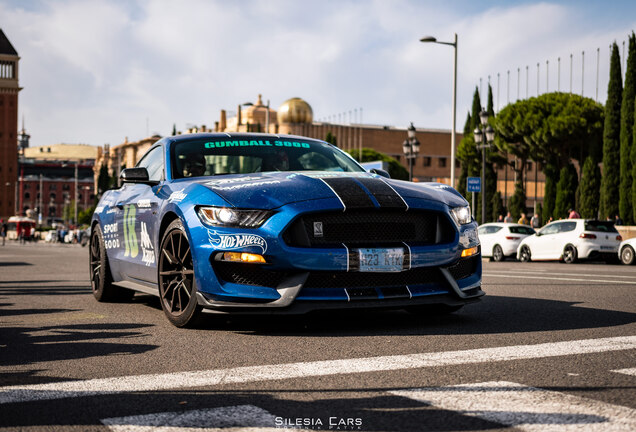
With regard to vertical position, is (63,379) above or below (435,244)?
below

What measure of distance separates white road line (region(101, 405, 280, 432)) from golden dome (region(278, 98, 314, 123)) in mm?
92341

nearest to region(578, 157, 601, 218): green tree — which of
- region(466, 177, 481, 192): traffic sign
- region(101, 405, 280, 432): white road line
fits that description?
region(466, 177, 481, 192): traffic sign

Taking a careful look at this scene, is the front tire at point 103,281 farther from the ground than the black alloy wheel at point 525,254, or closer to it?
farther from the ground

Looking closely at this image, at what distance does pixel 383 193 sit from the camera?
19.7 ft

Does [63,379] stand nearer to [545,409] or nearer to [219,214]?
[219,214]

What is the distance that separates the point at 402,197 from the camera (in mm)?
6020

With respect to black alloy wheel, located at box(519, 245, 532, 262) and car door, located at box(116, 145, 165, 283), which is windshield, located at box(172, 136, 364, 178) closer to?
car door, located at box(116, 145, 165, 283)

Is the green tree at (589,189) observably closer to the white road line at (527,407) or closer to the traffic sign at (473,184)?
the traffic sign at (473,184)

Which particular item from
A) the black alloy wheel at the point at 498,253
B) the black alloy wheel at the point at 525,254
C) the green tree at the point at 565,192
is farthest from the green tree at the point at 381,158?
the black alloy wheel at the point at 525,254

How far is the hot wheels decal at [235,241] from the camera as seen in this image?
221 inches

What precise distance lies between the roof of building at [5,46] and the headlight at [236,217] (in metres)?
152

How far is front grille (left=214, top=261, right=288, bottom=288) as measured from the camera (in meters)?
5.66

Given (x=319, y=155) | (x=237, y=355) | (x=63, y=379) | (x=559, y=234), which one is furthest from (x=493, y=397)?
(x=559, y=234)

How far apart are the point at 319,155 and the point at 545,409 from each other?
445 cm
